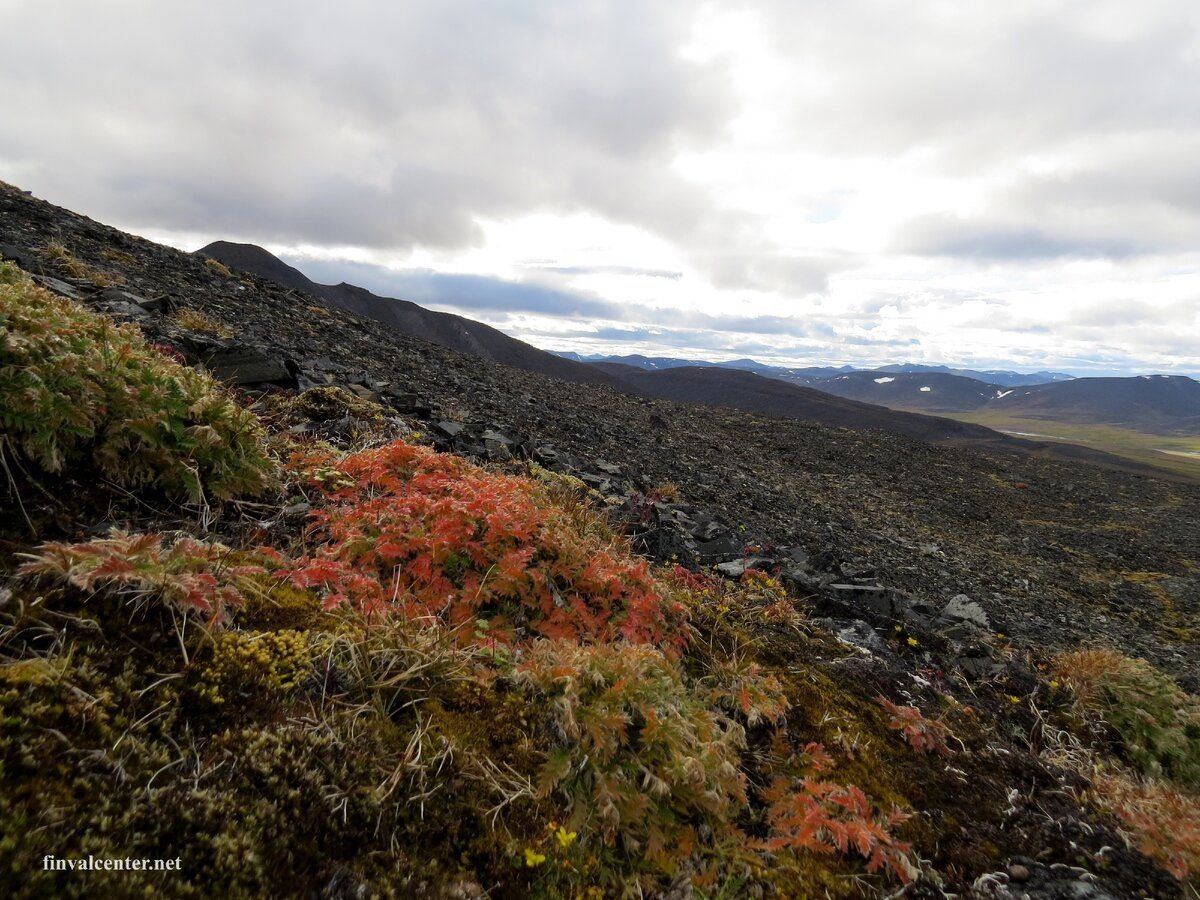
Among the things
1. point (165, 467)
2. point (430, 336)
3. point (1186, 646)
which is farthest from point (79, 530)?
point (430, 336)

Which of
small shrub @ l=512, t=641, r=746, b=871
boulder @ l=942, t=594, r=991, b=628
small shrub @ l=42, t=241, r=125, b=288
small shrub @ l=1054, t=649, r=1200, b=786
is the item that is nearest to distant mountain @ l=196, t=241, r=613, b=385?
→ small shrub @ l=42, t=241, r=125, b=288

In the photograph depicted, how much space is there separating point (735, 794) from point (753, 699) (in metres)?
0.91

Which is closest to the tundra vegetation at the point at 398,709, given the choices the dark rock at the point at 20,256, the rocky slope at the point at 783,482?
the rocky slope at the point at 783,482

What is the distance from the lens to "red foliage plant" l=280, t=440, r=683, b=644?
3.64 metres

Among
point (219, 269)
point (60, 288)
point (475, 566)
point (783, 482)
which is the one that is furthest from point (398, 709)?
point (219, 269)

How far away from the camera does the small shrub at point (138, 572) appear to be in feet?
7.61

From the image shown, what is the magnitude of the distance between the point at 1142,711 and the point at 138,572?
8054mm

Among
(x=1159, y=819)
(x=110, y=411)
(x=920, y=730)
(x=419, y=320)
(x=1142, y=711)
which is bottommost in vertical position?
(x=1142, y=711)

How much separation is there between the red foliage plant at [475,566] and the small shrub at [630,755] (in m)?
0.72

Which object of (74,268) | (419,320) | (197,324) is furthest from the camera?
(419,320)

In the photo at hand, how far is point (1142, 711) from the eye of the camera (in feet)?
17.6

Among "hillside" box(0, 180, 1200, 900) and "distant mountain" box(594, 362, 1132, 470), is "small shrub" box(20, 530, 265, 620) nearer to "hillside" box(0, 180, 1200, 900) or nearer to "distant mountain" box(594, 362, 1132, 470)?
"hillside" box(0, 180, 1200, 900)

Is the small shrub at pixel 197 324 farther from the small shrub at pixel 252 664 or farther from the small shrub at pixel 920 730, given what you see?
the small shrub at pixel 920 730

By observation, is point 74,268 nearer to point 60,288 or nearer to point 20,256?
point 20,256
